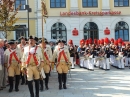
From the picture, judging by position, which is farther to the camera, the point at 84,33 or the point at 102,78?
the point at 84,33

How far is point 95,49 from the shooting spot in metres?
17.1

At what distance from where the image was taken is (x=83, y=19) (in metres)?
30.6

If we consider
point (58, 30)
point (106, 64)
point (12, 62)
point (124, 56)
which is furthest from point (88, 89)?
point (58, 30)

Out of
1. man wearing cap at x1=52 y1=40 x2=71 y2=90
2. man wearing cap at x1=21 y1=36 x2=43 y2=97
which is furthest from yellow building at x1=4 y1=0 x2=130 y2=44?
man wearing cap at x1=21 y1=36 x2=43 y2=97

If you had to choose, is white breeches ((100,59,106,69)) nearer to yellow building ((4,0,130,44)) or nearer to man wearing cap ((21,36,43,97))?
man wearing cap ((21,36,43,97))

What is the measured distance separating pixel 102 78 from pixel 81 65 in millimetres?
4878

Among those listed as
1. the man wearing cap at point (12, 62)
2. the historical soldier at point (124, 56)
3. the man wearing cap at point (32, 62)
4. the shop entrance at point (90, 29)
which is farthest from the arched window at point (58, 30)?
the man wearing cap at point (32, 62)

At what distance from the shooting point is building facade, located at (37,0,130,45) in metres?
30.4

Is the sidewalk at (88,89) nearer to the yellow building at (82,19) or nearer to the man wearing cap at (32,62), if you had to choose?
the man wearing cap at (32,62)

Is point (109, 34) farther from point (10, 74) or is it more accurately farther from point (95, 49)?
point (10, 74)

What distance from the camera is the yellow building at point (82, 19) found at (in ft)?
99.9

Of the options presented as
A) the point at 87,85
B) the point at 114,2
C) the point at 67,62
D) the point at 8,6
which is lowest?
the point at 87,85

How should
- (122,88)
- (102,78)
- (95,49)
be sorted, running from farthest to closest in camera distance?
(95,49) < (102,78) < (122,88)

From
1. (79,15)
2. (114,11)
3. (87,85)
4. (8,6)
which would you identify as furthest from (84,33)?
(87,85)
